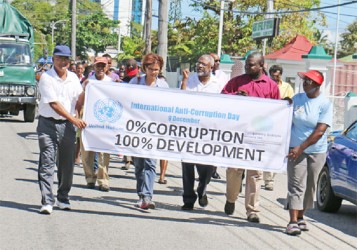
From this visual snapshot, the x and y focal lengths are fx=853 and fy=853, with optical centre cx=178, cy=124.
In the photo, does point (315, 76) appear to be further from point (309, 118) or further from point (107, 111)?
point (107, 111)

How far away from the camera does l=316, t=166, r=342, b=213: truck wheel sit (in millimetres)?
11914

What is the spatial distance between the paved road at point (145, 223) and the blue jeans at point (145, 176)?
243 millimetres

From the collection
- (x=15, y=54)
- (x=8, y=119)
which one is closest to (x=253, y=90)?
(x=15, y=54)

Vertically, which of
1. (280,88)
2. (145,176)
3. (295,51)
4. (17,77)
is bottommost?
(145,176)

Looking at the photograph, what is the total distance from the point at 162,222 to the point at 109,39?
81867 millimetres

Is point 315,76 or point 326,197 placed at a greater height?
point 315,76

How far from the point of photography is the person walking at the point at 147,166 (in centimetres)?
1056

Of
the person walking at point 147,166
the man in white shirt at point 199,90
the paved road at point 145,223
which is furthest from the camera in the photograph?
the man in white shirt at point 199,90

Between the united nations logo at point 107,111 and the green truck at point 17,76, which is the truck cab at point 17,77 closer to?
the green truck at point 17,76

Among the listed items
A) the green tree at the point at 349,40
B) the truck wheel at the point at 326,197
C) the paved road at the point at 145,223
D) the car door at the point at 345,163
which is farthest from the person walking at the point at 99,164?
the green tree at the point at 349,40

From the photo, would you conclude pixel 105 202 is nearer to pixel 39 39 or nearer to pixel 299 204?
pixel 299 204

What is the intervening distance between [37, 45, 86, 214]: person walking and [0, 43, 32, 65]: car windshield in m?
16.0

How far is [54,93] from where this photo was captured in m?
9.67

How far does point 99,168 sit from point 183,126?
8.34 feet
